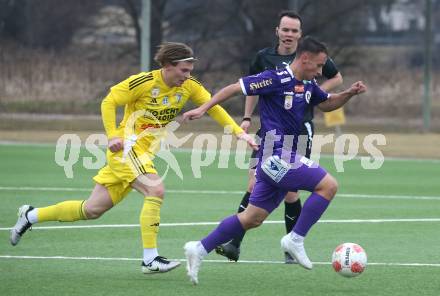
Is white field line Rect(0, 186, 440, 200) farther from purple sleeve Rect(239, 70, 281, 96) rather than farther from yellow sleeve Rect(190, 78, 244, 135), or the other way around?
purple sleeve Rect(239, 70, 281, 96)

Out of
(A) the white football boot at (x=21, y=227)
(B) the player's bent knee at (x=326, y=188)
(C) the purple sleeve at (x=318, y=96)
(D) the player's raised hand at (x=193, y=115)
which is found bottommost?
(A) the white football boot at (x=21, y=227)

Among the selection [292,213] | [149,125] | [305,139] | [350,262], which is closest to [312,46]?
[305,139]

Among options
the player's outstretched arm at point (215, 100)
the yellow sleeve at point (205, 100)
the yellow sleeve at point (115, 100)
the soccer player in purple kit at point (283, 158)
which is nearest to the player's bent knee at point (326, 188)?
the soccer player in purple kit at point (283, 158)

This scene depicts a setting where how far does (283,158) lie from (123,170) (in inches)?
59.1

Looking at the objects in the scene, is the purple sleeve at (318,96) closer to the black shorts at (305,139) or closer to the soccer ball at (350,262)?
the black shorts at (305,139)

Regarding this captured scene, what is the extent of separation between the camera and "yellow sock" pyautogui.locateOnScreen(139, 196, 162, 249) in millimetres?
9750

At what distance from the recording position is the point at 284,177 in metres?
9.27

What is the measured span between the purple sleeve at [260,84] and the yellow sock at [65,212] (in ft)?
6.41

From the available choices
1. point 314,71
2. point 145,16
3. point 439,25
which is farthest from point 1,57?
point 439,25

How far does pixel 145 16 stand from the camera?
99.7ft

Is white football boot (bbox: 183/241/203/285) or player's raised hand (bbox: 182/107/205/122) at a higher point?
player's raised hand (bbox: 182/107/205/122)

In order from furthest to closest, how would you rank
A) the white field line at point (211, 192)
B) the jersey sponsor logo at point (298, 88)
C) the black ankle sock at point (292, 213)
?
the white field line at point (211, 192)
the black ankle sock at point (292, 213)
the jersey sponsor logo at point (298, 88)

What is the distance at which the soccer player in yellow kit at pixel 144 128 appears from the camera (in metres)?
9.91

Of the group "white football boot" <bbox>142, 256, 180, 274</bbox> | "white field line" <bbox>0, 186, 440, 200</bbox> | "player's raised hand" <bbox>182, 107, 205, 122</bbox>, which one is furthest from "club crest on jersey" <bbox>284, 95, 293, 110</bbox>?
"white field line" <bbox>0, 186, 440, 200</bbox>
